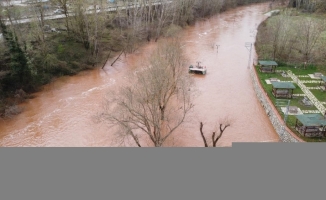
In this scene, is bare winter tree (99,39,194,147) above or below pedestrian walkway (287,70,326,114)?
above

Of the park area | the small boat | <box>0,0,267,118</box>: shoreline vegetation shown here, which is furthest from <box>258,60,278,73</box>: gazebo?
<box>0,0,267,118</box>: shoreline vegetation

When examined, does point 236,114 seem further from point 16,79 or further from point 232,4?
point 232,4

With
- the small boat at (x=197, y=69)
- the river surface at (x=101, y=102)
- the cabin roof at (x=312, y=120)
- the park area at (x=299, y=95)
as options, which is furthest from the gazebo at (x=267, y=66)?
the cabin roof at (x=312, y=120)

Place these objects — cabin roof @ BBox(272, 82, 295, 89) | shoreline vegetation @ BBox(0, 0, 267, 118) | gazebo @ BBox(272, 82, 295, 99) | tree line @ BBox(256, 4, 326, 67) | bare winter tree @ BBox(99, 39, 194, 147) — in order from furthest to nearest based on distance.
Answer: tree line @ BBox(256, 4, 326, 67)
shoreline vegetation @ BBox(0, 0, 267, 118)
gazebo @ BBox(272, 82, 295, 99)
cabin roof @ BBox(272, 82, 295, 89)
bare winter tree @ BBox(99, 39, 194, 147)

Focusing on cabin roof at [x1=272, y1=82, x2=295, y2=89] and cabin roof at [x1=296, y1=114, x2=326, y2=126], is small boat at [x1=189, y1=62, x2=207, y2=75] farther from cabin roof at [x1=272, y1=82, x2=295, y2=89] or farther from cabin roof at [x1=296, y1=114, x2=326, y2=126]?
cabin roof at [x1=296, y1=114, x2=326, y2=126]

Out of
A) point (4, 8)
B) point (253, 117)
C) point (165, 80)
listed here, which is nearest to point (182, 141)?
point (165, 80)

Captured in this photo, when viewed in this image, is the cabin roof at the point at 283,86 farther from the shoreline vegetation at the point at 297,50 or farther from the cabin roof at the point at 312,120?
the cabin roof at the point at 312,120

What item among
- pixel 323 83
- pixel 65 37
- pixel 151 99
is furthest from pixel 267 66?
pixel 65 37
